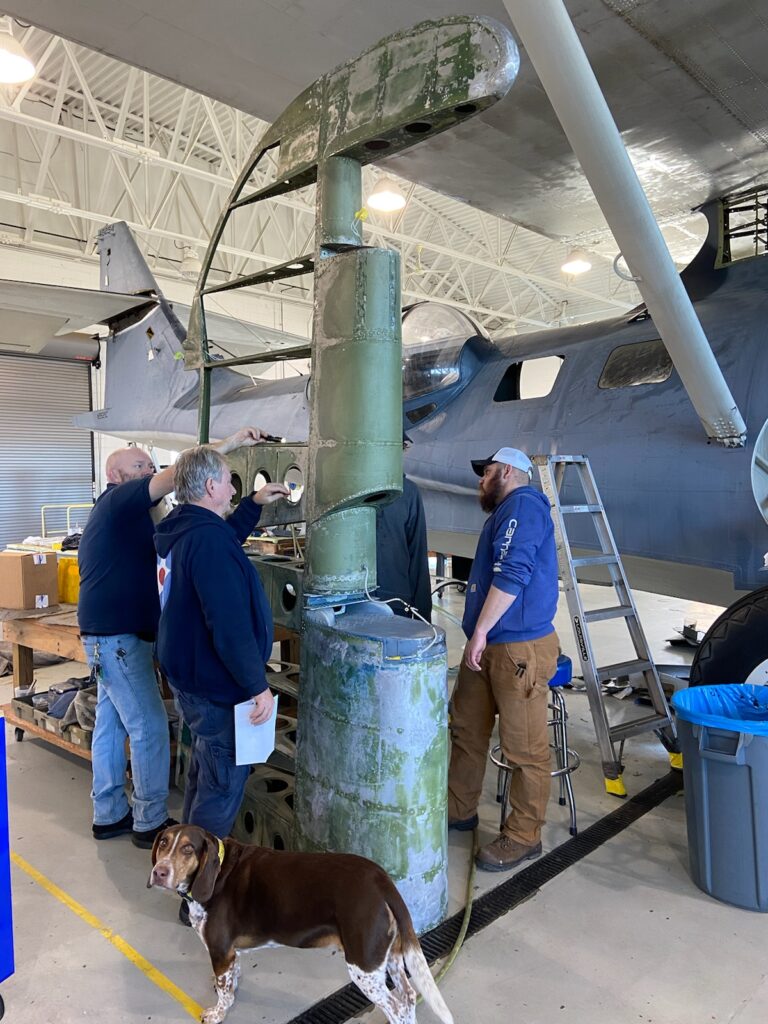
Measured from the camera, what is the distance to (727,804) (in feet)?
9.55

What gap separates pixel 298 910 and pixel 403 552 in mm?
2248

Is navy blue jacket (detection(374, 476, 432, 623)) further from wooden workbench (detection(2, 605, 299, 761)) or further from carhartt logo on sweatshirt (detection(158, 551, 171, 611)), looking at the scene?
carhartt logo on sweatshirt (detection(158, 551, 171, 611))

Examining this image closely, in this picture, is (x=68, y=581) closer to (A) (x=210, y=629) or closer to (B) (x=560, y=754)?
(A) (x=210, y=629)

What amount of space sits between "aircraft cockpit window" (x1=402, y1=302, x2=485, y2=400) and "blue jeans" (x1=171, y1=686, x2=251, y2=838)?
12.9 feet

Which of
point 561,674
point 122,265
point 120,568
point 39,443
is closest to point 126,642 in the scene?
point 120,568

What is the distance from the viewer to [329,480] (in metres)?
2.90

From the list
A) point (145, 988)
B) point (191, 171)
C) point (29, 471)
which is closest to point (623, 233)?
point (145, 988)

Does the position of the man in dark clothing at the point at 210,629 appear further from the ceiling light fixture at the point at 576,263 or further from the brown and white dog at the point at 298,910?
the ceiling light fixture at the point at 576,263

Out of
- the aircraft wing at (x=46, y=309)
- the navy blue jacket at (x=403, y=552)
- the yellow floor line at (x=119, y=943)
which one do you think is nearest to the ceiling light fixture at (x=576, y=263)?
the aircraft wing at (x=46, y=309)

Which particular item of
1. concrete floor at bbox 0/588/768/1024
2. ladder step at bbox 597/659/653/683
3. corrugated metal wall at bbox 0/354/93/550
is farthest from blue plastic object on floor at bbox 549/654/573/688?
corrugated metal wall at bbox 0/354/93/550

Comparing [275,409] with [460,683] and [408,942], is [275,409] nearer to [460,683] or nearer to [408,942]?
[460,683]

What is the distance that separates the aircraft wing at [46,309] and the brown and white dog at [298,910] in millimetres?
5871

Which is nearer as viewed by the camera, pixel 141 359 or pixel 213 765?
pixel 213 765

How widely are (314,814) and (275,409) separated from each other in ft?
17.4
